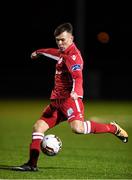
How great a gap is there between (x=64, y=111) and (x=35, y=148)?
0.67 m

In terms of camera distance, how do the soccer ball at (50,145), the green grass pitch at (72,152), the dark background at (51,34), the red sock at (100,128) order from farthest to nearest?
the dark background at (51,34), the red sock at (100,128), the soccer ball at (50,145), the green grass pitch at (72,152)

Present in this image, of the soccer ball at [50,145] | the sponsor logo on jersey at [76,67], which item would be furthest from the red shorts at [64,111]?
the sponsor logo on jersey at [76,67]

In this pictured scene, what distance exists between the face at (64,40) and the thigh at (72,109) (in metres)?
0.75

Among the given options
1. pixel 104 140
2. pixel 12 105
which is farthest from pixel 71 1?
pixel 104 140

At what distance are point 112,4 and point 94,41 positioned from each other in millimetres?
2653

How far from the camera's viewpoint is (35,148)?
977 cm

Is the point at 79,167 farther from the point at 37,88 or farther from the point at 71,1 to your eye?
the point at 71,1

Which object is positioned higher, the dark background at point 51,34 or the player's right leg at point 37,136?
the player's right leg at point 37,136

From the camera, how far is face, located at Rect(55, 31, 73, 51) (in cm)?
988

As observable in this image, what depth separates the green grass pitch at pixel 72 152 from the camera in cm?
947

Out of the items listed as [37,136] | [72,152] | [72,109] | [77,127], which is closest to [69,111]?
[72,109]

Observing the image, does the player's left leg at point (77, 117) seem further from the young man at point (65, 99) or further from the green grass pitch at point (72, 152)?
the green grass pitch at point (72, 152)

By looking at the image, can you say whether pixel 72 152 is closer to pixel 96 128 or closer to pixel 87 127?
pixel 96 128

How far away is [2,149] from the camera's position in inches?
495
